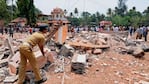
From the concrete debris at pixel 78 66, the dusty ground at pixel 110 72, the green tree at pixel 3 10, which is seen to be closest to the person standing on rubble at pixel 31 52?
the dusty ground at pixel 110 72

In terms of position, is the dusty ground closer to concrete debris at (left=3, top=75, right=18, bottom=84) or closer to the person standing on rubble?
the person standing on rubble

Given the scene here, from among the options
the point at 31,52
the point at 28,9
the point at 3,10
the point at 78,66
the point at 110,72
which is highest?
the point at 28,9

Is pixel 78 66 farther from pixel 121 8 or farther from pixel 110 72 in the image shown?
pixel 121 8

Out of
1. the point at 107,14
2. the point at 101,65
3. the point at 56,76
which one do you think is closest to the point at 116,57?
the point at 101,65

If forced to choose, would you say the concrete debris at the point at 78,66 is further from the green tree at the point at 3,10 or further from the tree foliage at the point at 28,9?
the green tree at the point at 3,10

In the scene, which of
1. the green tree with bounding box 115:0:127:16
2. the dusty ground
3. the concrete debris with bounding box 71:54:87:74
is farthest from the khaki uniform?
the green tree with bounding box 115:0:127:16

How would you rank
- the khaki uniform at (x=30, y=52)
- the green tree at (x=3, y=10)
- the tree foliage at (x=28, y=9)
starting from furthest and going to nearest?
1. the green tree at (x=3, y=10)
2. the tree foliage at (x=28, y=9)
3. the khaki uniform at (x=30, y=52)

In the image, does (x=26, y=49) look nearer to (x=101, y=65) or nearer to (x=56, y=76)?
(x=56, y=76)

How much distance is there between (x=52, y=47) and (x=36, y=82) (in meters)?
3.42

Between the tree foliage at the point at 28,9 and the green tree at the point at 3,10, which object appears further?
the green tree at the point at 3,10

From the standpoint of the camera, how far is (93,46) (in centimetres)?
1082

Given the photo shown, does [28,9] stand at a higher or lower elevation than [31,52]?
higher

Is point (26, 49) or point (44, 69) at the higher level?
point (26, 49)

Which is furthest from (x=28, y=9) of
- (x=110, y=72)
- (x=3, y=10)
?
(x=110, y=72)
